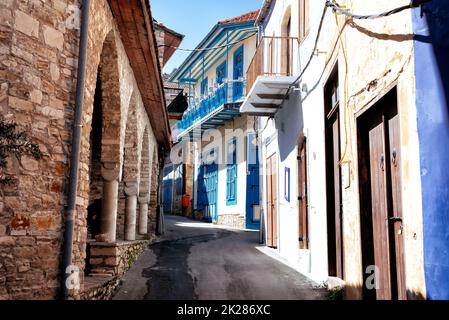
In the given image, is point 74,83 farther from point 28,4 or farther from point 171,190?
point 171,190

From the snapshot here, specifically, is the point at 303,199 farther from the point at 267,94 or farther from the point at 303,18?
the point at 303,18

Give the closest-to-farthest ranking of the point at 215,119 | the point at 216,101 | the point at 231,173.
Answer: the point at 216,101 < the point at 231,173 < the point at 215,119

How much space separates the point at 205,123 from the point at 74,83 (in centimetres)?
1407

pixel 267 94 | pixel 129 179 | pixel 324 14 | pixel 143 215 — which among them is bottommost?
pixel 143 215

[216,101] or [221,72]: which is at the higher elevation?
[221,72]

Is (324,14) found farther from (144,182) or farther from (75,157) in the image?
(144,182)

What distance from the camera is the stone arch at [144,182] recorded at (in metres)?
11.5

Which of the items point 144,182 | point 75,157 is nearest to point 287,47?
point 144,182

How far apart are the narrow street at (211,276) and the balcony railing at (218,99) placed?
6845 mm

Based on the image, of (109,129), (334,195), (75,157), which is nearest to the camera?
(75,157)

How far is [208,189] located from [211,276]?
12976mm

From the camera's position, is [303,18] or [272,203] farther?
[272,203]

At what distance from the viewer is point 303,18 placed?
27.6 ft

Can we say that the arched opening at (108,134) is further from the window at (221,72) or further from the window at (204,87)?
the window at (204,87)
